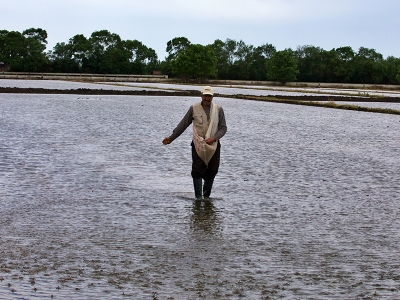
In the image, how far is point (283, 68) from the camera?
133m

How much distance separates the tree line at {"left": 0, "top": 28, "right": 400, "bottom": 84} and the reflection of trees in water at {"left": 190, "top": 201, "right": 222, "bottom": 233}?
12161 centimetres

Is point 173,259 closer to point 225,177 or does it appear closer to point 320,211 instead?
point 320,211

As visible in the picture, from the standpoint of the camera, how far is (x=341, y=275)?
6820mm

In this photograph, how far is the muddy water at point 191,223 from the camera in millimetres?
6484

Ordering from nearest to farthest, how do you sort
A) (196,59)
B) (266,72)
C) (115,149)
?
(115,149) → (196,59) → (266,72)

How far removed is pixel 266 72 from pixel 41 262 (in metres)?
139

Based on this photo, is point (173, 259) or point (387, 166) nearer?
point (173, 259)

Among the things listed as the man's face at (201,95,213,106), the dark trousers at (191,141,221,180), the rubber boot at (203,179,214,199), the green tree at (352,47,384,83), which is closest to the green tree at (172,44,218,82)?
the green tree at (352,47,384,83)

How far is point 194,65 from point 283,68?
15.8 m

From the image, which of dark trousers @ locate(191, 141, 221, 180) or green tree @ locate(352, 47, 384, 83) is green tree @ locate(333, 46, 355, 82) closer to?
green tree @ locate(352, 47, 384, 83)

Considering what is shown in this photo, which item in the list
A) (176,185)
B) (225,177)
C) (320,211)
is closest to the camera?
(320,211)

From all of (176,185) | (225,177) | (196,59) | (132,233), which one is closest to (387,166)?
(225,177)

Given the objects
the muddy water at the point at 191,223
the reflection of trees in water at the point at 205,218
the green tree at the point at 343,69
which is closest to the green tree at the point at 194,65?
the green tree at the point at 343,69

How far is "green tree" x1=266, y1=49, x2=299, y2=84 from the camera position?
438 ft
